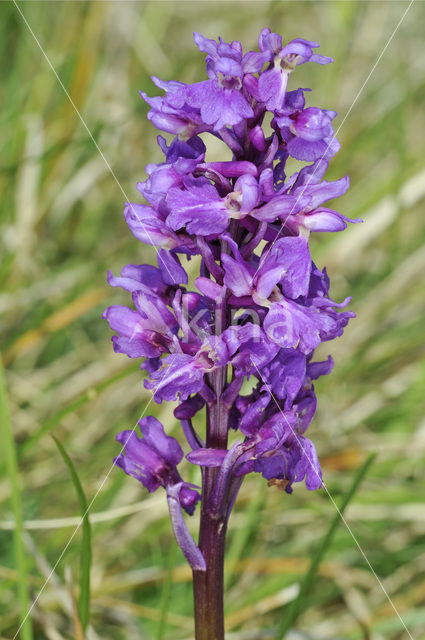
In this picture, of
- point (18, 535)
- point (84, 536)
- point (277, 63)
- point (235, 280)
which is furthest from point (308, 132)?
point (18, 535)

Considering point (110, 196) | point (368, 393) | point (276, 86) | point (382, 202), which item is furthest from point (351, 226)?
point (276, 86)

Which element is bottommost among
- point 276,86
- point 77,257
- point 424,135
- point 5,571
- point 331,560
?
point 331,560

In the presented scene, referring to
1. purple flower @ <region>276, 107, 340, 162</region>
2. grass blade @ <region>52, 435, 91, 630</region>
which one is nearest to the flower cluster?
purple flower @ <region>276, 107, 340, 162</region>

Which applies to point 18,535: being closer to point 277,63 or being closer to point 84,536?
point 84,536

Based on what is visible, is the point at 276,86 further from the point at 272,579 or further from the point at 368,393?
the point at 368,393

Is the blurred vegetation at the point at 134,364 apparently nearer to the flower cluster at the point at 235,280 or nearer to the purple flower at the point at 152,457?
the purple flower at the point at 152,457

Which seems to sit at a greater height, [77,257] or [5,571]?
[77,257]

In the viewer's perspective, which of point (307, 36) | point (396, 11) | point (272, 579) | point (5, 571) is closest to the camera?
point (5, 571)

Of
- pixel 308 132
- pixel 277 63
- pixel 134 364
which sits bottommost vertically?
Answer: pixel 134 364
